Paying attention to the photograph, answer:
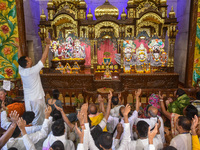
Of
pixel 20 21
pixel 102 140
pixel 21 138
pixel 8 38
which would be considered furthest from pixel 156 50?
pixel 21 138

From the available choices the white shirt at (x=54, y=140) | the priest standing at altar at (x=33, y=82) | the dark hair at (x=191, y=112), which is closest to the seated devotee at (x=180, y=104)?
the dark hair at (x=191, y=112)

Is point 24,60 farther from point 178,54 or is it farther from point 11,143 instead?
point 178,54

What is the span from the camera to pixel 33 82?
4.43m

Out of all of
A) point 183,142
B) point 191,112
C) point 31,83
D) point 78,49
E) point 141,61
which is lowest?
point 183,142

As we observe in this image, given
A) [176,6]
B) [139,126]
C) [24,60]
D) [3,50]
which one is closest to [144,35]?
[176,6]

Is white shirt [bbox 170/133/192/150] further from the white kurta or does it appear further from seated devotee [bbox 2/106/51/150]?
the white kurta

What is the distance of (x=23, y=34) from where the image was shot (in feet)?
23.3

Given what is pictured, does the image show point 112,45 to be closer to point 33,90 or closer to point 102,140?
point 33,90

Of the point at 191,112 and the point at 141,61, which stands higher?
the point at 141,61

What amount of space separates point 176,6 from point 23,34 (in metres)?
8.66

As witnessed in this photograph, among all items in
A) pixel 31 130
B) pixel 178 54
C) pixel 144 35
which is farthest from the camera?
pixel 144 35

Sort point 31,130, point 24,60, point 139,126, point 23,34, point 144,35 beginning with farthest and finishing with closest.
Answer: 1. point 144,35
2. point 23,34
3. point 24,60
4. point 31,130
5. point 139,126

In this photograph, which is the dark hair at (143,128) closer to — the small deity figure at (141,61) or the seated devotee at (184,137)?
the seated devotee at (184,137)

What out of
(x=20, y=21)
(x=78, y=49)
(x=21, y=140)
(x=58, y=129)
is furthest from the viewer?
(x=78, y=49)
